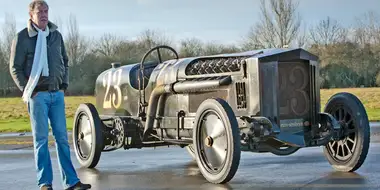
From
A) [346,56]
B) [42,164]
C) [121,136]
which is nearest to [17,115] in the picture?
[121,136]

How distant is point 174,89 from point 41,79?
6.73ft

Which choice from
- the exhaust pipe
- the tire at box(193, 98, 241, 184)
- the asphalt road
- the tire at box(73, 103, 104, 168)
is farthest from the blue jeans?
the tire at box(73, 103, 104, 168)

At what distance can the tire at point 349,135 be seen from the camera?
6.71m

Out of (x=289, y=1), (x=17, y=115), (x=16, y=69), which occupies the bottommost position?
(x=17, y=115)

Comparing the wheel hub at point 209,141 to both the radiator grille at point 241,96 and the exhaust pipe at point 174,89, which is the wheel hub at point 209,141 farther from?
the exhaust pipe at point 174,89

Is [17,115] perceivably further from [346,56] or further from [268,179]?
[346,56]

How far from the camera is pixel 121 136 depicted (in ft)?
26.3

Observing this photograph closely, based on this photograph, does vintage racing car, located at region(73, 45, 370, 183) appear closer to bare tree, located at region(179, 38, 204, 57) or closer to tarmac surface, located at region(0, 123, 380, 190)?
tarmac surface, located at region(0, 123, 380, 190)

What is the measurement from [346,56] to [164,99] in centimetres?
3557

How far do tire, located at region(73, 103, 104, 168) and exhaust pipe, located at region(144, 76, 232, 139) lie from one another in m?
0.74

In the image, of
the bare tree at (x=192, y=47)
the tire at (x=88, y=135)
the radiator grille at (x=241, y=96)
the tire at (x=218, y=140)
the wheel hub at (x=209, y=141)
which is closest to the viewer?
the tire at (x=218, y=140)

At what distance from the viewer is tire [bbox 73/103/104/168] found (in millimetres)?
8094

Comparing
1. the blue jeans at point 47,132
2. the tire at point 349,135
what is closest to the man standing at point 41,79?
the blue jeans at point 47,132

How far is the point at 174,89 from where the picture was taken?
23.9 feet
